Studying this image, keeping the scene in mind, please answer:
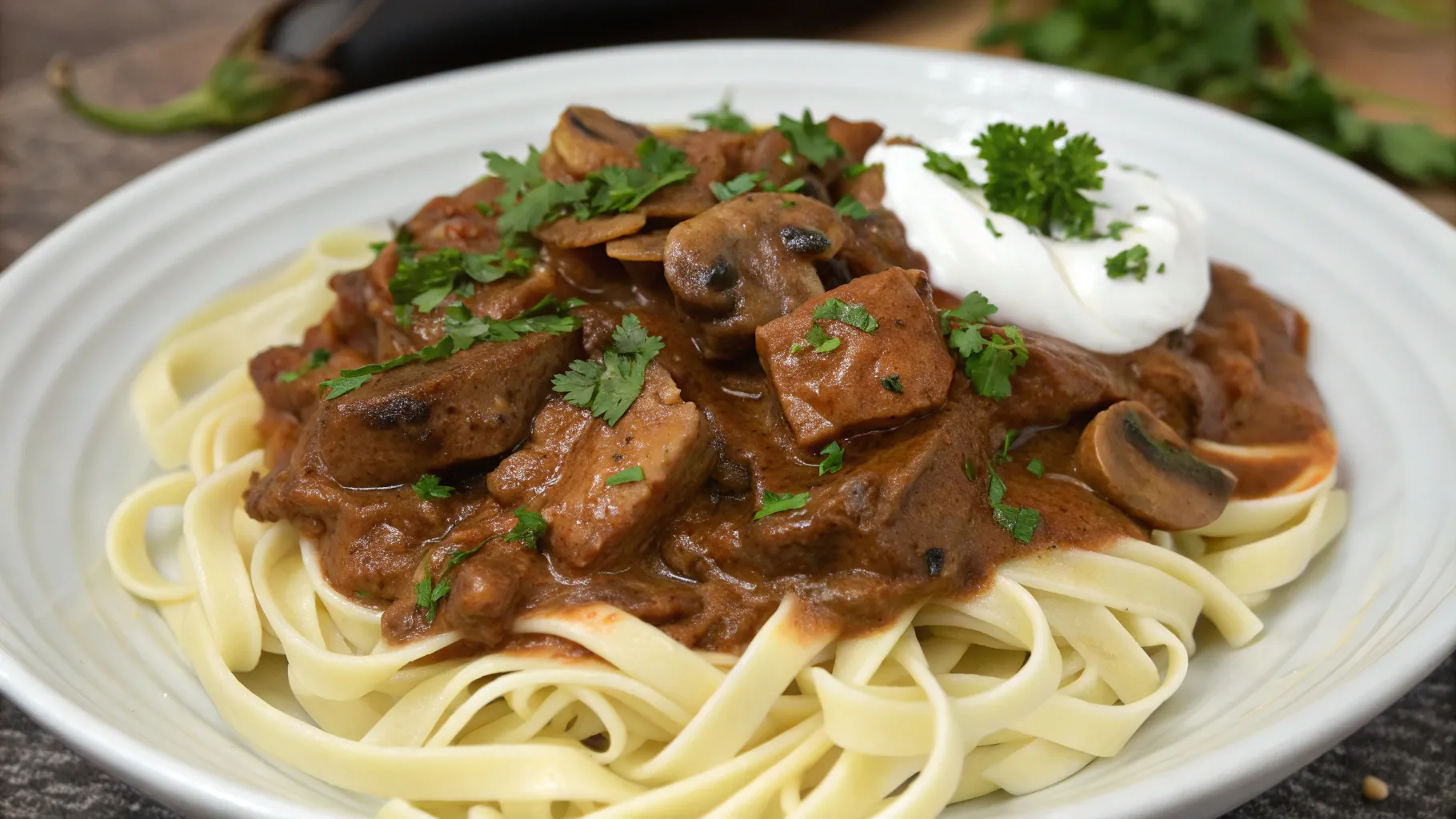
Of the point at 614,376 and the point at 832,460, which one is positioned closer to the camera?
A: the point at 832,460

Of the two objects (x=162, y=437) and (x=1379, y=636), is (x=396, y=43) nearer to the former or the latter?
(x=162, y=437)

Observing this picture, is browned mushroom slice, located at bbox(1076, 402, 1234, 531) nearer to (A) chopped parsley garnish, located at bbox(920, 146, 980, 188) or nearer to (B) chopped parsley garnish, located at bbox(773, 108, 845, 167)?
(A) chopped parsley garnish, located at bbox(920, 146, 980, 188)

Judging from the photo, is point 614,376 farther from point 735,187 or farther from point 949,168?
point 949,168

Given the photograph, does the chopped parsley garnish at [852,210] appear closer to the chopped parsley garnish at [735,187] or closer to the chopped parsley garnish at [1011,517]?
the chopped parsley garnish at [735,187]

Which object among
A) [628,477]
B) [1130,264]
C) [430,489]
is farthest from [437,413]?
[1130,264]

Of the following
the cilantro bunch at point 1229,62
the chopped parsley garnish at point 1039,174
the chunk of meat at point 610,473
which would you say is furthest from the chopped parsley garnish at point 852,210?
the cilantro bunch at point 1229,62

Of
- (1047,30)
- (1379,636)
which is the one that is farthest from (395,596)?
(1047,30)
